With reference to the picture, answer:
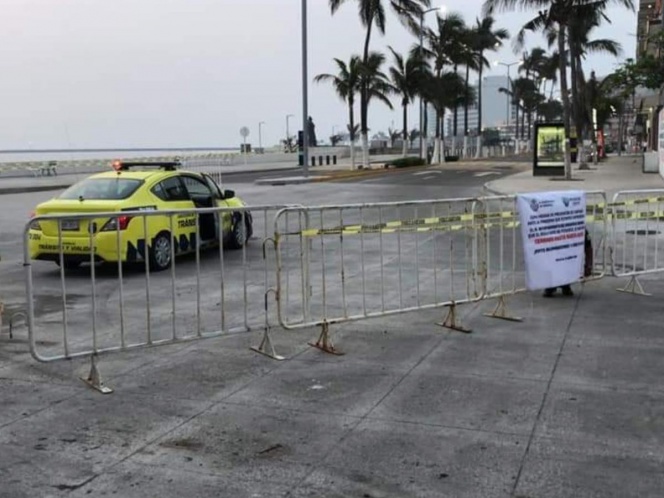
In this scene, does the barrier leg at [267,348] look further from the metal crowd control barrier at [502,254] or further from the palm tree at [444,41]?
the palm tree at [444,41]

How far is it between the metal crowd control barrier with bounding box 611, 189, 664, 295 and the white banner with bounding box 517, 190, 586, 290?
1027 millimetres

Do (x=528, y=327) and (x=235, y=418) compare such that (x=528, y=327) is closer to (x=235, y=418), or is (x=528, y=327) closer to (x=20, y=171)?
(x=235, y=418)

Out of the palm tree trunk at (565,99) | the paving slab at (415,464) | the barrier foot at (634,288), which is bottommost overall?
the paving slab at (415,464)

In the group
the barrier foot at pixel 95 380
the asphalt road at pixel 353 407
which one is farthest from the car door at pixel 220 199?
the barrier foot at pixel 95 380

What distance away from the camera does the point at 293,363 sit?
649cm

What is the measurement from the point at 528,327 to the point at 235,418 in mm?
3612

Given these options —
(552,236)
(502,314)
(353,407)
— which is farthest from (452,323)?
(353,407)

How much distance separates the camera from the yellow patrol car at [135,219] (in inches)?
419

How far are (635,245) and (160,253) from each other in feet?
22.0

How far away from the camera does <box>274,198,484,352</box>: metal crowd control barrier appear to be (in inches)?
290

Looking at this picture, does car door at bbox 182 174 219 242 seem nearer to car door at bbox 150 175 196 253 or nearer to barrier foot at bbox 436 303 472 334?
car door at bbox 150 175 196 253

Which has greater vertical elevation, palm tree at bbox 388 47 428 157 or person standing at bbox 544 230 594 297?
palm tree at bbox 388 47 428 157

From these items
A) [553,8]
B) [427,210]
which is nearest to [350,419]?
[427,210]

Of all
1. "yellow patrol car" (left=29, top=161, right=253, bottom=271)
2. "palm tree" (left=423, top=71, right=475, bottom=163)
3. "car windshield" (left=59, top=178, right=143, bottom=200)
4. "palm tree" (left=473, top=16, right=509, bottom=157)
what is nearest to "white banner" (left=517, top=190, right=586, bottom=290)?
"yellow patrol car" (left=29, top=161, right=253, bottom=271)
